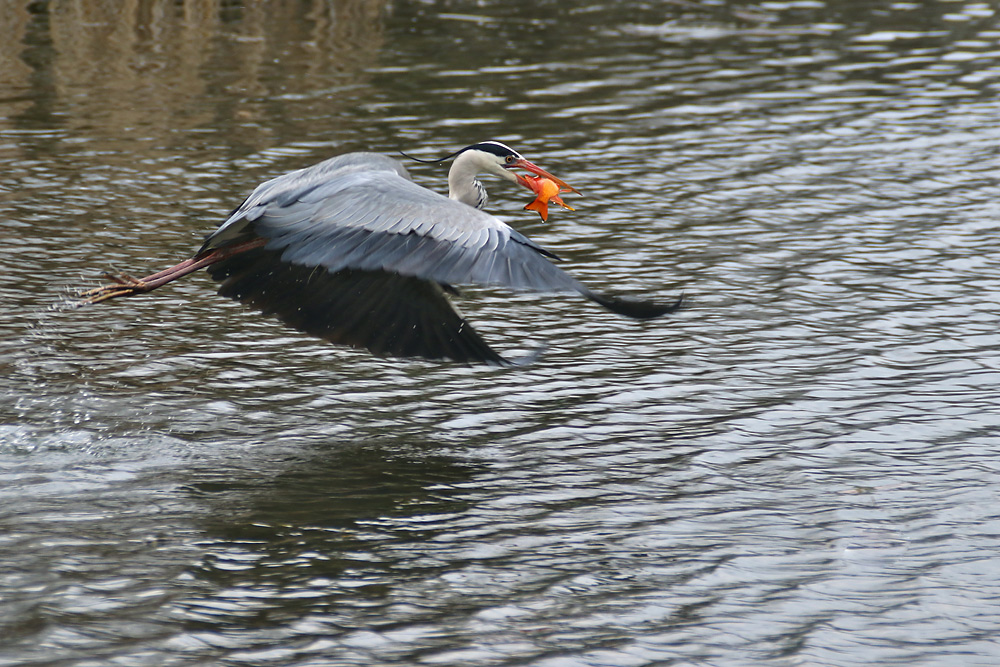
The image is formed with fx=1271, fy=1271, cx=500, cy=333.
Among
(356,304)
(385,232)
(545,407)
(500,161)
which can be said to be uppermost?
(500,161)

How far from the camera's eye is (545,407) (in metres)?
6.86

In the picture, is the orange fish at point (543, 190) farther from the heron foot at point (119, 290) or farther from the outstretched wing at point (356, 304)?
the heron foot at point (119, 290)

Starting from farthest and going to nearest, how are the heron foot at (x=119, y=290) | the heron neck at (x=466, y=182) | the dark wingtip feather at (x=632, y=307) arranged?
the heron neck at (x=466, y=182) < the heron foot at (x=119, y=290) < the dark wingtip feather at (x=632, y=307)

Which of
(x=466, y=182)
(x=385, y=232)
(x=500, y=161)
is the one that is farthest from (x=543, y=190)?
(x=385, y=232)

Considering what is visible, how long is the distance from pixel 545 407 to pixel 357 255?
→ 1.45 meters

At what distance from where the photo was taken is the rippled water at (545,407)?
4727 mm

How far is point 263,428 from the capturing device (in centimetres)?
650

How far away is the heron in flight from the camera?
19.4 ft

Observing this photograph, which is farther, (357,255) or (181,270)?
(181,270)

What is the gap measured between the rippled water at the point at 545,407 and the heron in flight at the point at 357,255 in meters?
0.47

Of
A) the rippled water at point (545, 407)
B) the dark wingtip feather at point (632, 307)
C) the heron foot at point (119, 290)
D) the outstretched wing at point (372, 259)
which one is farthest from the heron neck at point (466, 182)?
the dark wingtip feather at point (632, 307)

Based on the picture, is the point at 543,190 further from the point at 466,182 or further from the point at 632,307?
the point at 632,307

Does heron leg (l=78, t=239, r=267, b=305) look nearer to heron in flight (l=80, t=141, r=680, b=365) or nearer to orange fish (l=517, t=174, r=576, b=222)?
heron in flight (l=80, t=141, r=680, b=365)

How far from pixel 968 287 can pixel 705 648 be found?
482 cm
